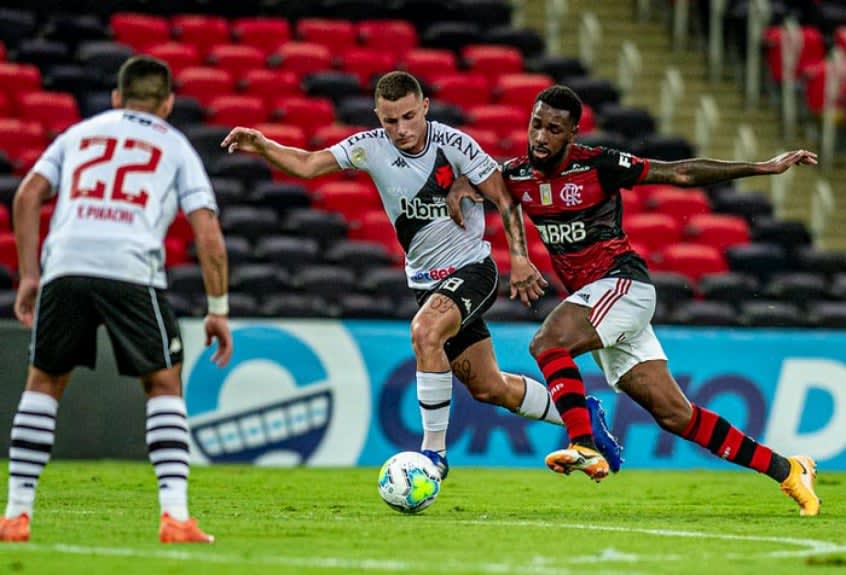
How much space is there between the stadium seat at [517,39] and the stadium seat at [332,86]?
2.85 metres

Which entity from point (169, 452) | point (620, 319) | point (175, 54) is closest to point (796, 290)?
point (175, 54)

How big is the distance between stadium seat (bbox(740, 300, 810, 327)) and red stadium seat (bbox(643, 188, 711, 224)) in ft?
7.79

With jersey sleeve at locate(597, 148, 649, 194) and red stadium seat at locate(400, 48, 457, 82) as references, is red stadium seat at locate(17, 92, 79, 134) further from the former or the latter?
jersey sleeve at locate(597, 148, 649, 194)

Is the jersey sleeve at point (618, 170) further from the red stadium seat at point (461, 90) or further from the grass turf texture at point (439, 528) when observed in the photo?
the red stadium seat at point (461, 90)

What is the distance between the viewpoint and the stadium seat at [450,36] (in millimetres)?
21359

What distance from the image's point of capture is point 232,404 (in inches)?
554

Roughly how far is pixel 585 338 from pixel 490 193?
1.08 m

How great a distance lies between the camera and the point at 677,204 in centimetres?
1891

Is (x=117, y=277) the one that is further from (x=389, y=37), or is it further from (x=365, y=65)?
(x=389, y=37)

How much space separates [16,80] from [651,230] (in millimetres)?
7456

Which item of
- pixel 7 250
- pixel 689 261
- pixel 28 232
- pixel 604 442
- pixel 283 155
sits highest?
pixel 28 232

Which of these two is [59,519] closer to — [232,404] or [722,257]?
[232,404]

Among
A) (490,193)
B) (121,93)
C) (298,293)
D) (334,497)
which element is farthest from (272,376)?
(121,93)

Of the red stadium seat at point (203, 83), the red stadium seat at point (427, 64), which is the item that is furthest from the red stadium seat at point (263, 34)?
the red stadium seat at point (427, 64)
